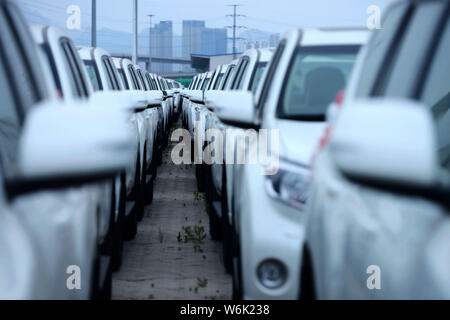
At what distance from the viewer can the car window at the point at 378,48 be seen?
3123mm

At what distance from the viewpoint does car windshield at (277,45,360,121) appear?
5754 mm

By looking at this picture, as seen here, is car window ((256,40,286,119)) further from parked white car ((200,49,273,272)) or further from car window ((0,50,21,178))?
car window ((0,50,21,178))

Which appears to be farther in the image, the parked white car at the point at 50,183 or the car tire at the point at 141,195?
the car tire at the point at 141,195

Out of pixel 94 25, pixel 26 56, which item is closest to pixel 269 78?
pixel 26 56

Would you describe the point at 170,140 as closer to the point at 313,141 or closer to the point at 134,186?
the point at 134,186

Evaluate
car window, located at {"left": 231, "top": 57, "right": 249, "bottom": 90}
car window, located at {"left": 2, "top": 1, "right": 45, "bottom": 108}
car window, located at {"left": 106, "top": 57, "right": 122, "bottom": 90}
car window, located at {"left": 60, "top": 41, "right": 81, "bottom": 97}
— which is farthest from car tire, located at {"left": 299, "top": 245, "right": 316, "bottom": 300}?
car window, located at {"left": 106, "top": 57, "right": 122, "bottom": 90}

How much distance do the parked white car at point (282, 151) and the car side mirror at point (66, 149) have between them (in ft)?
6.31

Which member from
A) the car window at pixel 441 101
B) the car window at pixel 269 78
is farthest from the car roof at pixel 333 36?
the car window at pixel 441 101

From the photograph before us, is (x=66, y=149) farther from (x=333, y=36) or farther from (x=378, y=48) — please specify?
(x=333, y=36)

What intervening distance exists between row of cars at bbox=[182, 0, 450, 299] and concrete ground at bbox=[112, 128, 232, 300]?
42cm

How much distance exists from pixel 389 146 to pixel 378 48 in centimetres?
137

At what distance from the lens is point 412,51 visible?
9.59 feet

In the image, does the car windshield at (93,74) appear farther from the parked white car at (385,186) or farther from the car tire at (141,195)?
the parked white car at (385,186)
